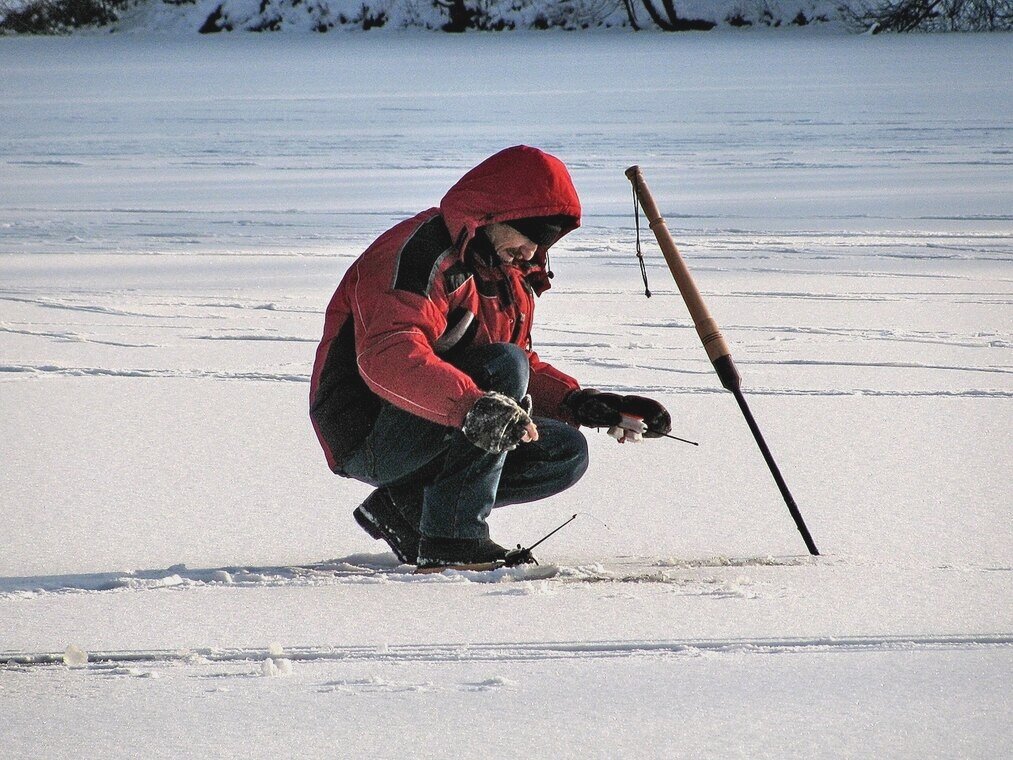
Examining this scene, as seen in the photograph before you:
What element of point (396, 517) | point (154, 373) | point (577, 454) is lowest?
point (154, 373)

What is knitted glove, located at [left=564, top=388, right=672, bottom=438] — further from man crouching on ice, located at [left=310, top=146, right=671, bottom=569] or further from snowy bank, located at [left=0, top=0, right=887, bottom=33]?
snowy bank, located at [left=0, top=0, right=887, bottom=33]

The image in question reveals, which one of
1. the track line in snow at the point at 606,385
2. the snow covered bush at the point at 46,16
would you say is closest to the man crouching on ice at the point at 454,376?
the track line in snow at the point at 606,385

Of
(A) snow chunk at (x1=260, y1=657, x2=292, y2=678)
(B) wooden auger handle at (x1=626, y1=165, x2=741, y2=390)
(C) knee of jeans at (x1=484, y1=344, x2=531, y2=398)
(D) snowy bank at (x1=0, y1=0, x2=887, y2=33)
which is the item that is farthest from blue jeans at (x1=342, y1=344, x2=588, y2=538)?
(D) snowy bank at (x1=0, y1=0, x2=887, y2=33)

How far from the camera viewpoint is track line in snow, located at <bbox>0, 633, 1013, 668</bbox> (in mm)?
1805

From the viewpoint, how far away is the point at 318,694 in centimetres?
166

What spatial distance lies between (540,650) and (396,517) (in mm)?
612

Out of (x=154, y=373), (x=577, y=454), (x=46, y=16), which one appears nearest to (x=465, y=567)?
(x=577, y=454)

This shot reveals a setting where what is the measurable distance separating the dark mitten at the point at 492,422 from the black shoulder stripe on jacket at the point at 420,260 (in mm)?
222

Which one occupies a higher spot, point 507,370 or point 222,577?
point 507,370

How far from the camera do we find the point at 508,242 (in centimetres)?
225

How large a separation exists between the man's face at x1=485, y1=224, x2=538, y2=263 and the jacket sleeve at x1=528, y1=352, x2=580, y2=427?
0.30m

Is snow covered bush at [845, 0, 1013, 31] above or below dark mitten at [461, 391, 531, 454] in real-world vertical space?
above

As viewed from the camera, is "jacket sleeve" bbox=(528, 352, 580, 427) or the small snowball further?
"jacket sleeve" bbox=(528, 352, 580, 427)

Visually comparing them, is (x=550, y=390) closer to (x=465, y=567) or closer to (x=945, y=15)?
(x=465, y=567)
